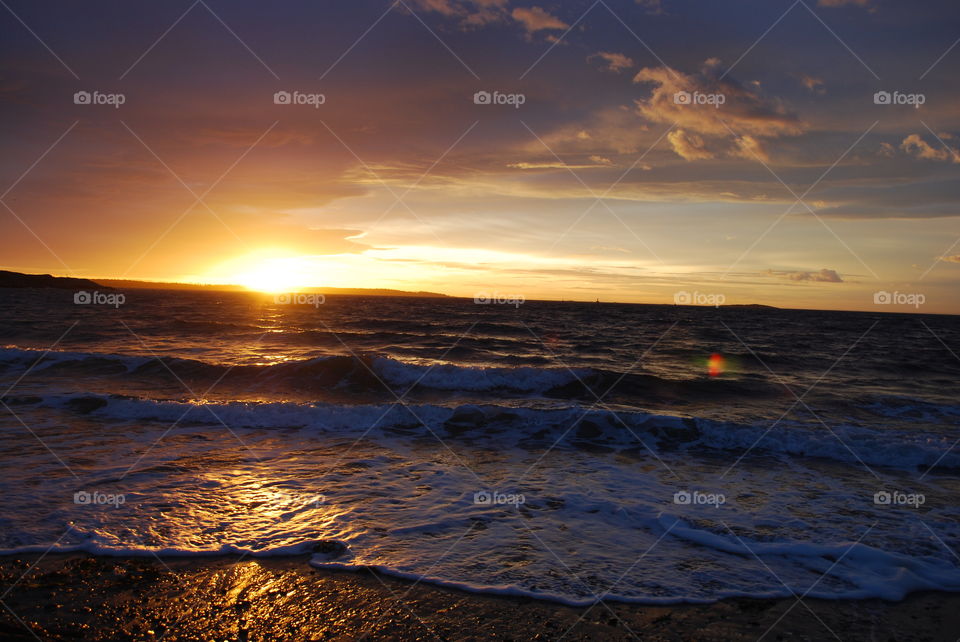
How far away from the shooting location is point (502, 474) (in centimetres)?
971

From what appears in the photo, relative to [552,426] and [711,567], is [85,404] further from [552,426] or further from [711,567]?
[711,567]

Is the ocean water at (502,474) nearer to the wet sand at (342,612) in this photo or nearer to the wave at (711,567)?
the wave at (711,567)

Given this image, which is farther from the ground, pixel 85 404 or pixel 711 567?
pixel 85 404

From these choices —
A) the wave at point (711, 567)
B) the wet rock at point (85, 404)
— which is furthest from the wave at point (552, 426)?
the wave at point (711, 567)

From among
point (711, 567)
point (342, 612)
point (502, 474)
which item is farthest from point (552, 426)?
point (342, 612)

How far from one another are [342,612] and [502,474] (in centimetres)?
506

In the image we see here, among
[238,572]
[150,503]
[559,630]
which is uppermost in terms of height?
[150,503]

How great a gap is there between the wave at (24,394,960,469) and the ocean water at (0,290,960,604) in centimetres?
8

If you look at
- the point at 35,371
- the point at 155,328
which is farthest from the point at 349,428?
the point at 155,328

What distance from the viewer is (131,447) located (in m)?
10.5

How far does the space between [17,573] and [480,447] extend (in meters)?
8.11

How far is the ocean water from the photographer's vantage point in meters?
6.14

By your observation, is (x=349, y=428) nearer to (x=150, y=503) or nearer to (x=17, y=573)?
(x=150, y=503)

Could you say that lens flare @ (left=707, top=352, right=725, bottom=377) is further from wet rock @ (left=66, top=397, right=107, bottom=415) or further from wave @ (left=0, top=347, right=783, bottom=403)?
wet rock @ (left=66, top=397, right=107, bottom=415)
